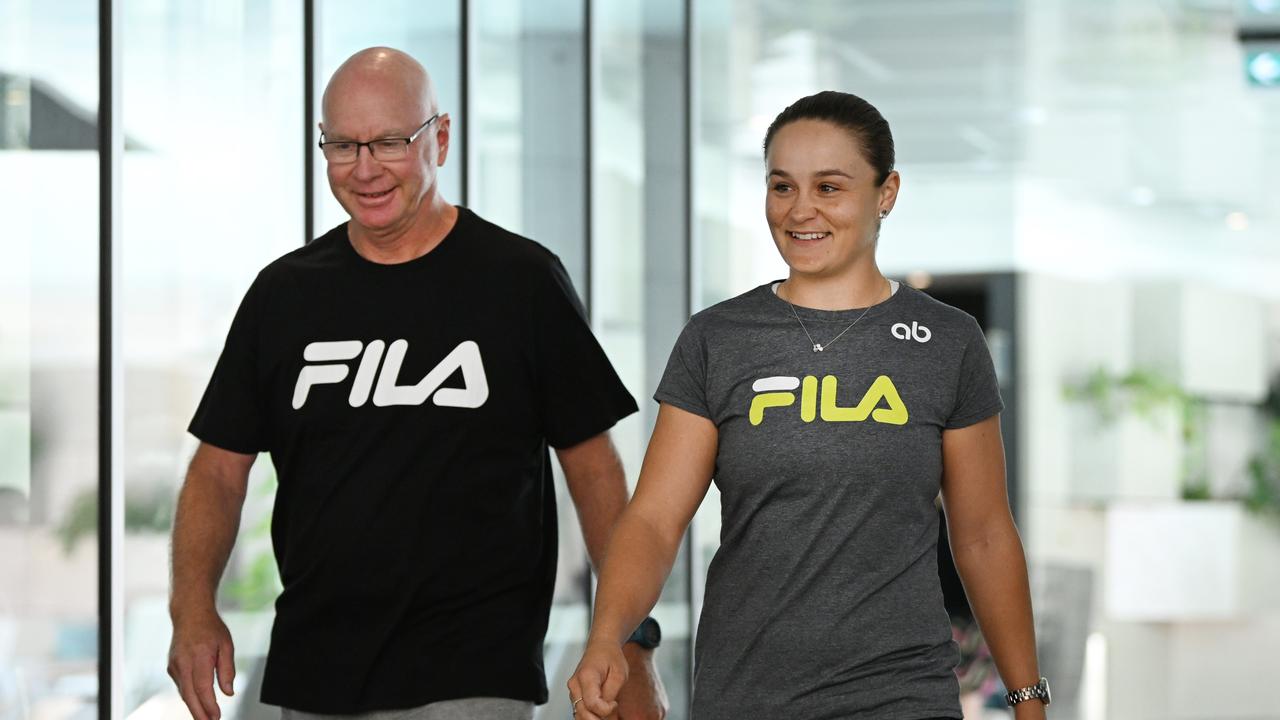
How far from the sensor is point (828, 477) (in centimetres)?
206

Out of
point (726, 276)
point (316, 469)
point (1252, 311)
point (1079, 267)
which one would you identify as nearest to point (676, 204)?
point (726, 276)

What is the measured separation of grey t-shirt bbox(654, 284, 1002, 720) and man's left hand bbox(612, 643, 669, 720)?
235 mm

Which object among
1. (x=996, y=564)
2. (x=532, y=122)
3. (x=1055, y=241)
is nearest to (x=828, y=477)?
(x=996, y=564)

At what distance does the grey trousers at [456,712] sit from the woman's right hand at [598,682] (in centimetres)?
37

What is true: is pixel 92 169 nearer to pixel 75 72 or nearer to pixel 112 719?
pixel 75 72

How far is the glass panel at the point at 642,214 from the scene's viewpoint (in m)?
6.65

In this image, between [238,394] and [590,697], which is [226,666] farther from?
[590,697]

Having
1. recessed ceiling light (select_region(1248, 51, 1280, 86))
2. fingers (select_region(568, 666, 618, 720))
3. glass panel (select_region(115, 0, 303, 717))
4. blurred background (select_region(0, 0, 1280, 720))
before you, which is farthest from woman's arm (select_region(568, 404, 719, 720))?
recessed ceiling light (select_region(1248, 51, 1280, 86))

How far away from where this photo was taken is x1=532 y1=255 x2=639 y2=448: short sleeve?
2453 millimetres

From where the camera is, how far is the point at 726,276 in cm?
741

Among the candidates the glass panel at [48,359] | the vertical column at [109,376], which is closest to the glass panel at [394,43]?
the vertical column at [109,376]

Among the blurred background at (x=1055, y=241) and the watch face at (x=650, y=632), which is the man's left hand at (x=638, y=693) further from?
the blurred background at (x=1055, y=241)

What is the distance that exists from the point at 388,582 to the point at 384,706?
17 cm

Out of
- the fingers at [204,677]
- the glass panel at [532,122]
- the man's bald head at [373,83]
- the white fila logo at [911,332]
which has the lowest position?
the fingers at [204,677]
